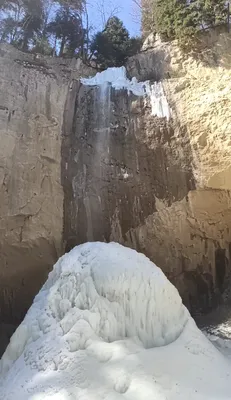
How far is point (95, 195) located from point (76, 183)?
1.44 ft

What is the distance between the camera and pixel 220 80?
850 centimetres

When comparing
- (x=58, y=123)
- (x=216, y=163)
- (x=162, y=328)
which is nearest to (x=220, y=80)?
(x=216, y=163)

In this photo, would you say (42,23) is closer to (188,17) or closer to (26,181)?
(188,17)

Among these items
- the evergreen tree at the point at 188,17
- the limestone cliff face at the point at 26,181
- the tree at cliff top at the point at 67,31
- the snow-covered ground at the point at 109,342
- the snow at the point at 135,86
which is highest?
the tree at cliff top at the point at 67,31

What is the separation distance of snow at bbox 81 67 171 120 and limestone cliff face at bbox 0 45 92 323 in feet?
3.87

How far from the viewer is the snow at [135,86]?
859 centimetres

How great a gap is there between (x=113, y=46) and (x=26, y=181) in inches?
173

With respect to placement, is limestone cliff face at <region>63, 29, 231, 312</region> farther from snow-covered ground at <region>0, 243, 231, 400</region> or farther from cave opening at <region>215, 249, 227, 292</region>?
snow-covered ground at <region>0, 243, 231, 400</region>

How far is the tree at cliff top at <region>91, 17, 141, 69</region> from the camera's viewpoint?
32.8 ft

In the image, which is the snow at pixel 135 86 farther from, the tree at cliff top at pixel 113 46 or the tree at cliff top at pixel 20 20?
the tree at cliff top at pixel 20 20

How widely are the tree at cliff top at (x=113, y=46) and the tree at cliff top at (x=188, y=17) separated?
982 millimetres

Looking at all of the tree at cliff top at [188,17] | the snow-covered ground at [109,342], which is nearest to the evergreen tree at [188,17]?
the tree at cliff top at [188,17]

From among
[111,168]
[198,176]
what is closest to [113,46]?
[111,168]

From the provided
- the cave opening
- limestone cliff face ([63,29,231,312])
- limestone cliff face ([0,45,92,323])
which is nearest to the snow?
limestone cliff face ([63,29,231,312])
